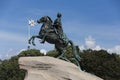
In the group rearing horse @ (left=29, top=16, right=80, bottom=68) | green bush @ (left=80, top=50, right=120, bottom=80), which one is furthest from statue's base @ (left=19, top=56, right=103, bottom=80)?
green bush @ (left=80, top=50, right=120, bottom=80)

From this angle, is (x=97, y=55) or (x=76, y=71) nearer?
(x=76, y=71)

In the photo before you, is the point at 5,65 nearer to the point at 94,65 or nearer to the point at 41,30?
the point at 94,65

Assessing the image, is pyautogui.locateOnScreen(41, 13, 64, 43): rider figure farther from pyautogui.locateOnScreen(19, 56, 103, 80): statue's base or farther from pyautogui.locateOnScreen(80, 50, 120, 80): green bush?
pyautogui.locateOnScreen(80, 50, 120, 80): green bush

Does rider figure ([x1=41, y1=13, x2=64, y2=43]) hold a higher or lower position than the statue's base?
higher

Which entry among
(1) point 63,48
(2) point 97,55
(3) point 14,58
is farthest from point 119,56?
(1) point 63,48

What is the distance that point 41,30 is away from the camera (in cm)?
2817

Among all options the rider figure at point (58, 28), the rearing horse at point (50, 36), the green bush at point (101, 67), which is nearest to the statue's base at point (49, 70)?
the rearing horse at point (50, 36)

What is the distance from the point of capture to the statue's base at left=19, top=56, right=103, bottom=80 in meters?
25.9

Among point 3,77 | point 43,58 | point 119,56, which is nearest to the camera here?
point 43,58

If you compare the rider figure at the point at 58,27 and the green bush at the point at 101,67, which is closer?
the rider figure at the point at 58,27

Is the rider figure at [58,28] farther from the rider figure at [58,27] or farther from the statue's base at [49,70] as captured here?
the statue's base at [49,70]

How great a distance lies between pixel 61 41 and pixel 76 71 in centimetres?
250

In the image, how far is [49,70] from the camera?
26094 millimetres

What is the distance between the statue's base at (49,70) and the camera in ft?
84.9
